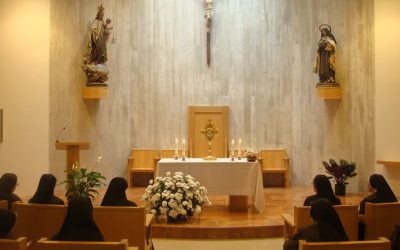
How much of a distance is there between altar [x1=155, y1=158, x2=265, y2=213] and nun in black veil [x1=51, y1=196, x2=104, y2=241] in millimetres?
4532

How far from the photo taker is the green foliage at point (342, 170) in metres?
11.4

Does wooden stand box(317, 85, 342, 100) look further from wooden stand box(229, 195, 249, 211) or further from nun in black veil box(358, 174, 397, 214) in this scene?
nun in black veil box(358, 174, 397, 214)

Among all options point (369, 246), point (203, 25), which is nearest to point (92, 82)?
point (203, 25)

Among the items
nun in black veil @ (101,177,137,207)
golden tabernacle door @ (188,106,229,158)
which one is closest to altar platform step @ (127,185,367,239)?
nun in black veil @ (101,177,137,207)

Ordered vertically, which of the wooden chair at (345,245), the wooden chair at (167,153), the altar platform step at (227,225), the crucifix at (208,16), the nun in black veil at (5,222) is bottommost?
the altar platform step at (227,225)

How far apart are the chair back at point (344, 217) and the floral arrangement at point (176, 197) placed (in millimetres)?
2696

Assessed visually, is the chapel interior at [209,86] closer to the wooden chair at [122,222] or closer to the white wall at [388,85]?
→ the white wall at [388,85]

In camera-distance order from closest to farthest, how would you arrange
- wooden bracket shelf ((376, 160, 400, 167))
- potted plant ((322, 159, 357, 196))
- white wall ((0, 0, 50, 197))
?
1. wooden bracket shelf ((376, 160, 400, 167))
2. white wall ((0, 0, 50, 197))
3. potted plant ((322, 159, 357, 196))

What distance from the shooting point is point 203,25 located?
13172 mm

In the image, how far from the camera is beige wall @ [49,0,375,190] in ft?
41.9

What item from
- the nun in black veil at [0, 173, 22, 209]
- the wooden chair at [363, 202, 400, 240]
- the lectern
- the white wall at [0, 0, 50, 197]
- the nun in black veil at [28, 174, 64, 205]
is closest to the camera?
the wooden chair at [363, 202, 400, 240]

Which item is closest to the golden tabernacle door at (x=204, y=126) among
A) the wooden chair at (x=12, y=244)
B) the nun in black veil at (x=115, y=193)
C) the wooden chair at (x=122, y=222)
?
the nun in black veil at (x=115, y=193)

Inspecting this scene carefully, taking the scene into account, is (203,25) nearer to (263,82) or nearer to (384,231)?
(263,82)

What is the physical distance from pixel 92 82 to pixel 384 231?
8094 mm
